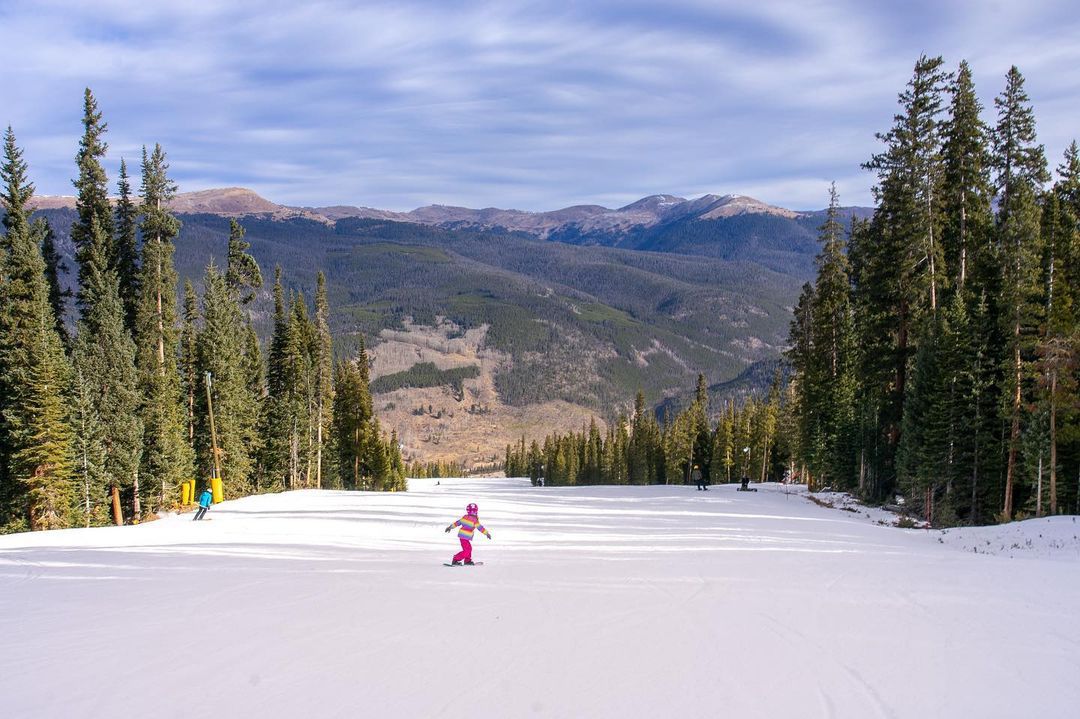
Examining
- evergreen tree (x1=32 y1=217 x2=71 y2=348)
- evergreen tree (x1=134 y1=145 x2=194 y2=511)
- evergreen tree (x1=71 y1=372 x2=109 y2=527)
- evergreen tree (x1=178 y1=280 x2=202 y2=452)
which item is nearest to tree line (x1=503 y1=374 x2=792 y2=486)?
evergreen tree (x1=178 y1=280 x2=202 y2=452)

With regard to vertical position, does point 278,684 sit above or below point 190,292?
below

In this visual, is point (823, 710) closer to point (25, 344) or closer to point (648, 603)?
point (648, 603)

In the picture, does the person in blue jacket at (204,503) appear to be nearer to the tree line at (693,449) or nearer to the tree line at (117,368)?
the tree line at (117,368)

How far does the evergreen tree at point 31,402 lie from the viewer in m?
33.7

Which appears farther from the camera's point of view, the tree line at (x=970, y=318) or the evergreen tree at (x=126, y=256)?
the evergreen tree at (x=126, y=256)

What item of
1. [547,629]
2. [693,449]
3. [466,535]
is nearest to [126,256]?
[466,535]

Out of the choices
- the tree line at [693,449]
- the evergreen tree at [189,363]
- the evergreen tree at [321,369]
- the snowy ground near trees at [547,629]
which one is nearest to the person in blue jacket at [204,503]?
the snowy ground near trees at [547,629]

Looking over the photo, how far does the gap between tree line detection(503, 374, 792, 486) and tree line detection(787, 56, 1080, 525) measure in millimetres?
35441

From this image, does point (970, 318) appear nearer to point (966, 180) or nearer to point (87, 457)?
point (966, 180)

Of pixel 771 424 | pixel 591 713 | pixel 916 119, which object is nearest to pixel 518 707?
pixel 591 713

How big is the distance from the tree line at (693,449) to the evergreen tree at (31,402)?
5789 cm

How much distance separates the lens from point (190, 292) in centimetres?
5097

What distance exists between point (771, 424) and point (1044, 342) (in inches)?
2339

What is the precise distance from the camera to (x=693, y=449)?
93.6m
